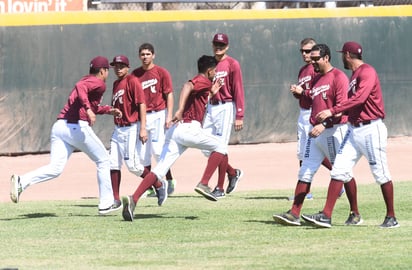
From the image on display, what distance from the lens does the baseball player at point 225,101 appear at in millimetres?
14414

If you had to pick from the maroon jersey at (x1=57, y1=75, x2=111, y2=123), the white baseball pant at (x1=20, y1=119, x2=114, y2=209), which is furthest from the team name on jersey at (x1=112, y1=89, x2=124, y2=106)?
the white baseball pant at (x1=20, y1=119, x2=114, y2=209)

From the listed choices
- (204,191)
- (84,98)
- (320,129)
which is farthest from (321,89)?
(84,98)

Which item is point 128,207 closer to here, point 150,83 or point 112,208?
point 112,208

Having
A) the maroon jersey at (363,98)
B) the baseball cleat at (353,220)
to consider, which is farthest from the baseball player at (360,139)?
the baseball cleat at (353,220)

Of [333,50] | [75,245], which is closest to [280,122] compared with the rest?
[333,50]

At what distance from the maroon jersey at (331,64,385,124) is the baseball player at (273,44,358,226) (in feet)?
1.22

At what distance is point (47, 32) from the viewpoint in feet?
62.9

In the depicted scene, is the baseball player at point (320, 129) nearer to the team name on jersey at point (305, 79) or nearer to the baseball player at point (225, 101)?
the team name on jersey at point (305, 79)

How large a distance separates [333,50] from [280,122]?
1632 millimetres

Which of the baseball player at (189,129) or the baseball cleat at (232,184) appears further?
the baseball cleat at (232,184)

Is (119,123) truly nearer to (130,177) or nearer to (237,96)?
(237,96)

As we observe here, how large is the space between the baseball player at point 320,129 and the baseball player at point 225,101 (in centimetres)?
254

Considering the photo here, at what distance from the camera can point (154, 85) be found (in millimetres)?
14461

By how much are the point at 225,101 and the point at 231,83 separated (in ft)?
0.80
